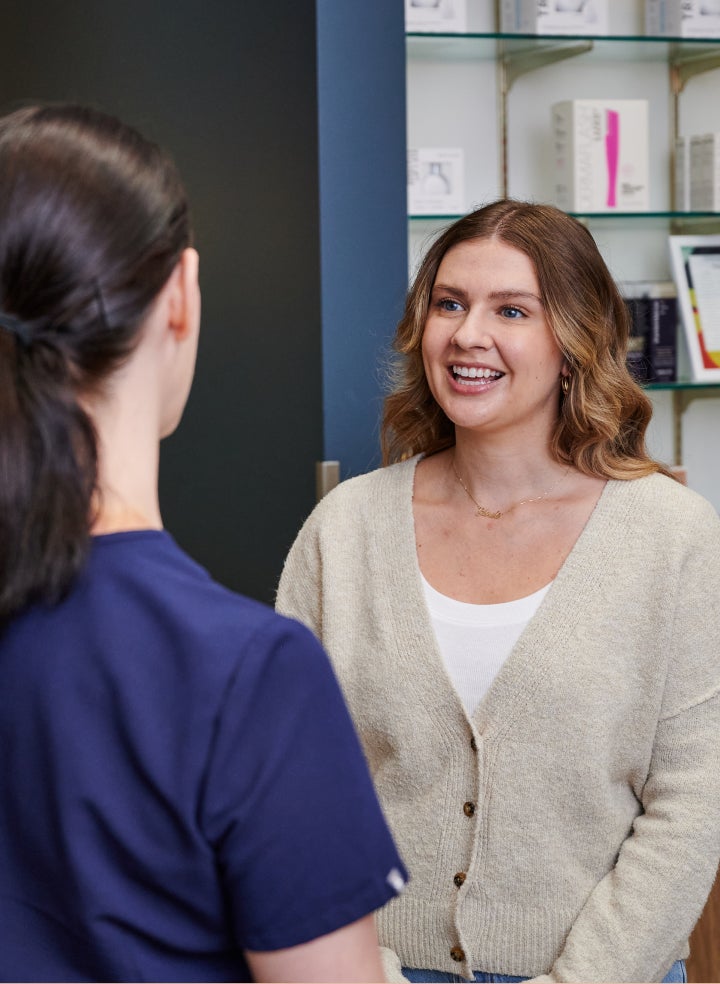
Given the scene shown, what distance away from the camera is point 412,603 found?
1.73m

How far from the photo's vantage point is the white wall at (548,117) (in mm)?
3270

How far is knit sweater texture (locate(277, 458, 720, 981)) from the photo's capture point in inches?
63.7

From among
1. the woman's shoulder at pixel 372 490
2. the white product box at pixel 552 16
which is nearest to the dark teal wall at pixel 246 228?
the woman's shoulder at pixel 372 490

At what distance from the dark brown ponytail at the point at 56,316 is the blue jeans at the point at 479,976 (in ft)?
3.49

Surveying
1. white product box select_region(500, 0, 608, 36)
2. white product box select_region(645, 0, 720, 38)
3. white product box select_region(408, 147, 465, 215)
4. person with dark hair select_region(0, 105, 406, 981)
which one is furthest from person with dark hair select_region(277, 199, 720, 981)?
white product box select_region(645, 0, 720, 38)

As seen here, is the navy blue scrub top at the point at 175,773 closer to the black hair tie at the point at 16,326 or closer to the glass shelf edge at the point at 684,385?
the black hair tie at the point at 16,326

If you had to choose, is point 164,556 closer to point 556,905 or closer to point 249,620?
point 249,620

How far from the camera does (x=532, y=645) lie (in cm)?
165

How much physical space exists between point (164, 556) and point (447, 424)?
1200mm

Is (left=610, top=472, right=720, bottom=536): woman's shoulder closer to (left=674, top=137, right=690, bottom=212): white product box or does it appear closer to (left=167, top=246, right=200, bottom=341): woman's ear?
(left=167, top=246, right=200, bottom=341): woman's ear

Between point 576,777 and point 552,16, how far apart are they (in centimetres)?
217

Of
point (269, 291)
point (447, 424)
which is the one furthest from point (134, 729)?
point (269, 291)

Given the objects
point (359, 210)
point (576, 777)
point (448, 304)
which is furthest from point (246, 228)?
point (576, 777)

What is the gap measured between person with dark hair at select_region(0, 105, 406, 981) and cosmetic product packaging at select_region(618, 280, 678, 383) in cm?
253
